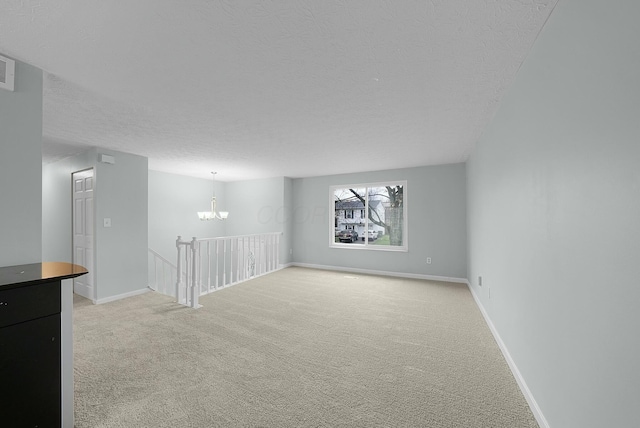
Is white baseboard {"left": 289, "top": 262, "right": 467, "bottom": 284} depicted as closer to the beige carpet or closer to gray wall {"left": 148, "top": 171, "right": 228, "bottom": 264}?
the beige carpet

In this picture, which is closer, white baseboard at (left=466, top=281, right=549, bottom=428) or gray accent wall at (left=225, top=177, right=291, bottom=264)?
white baseboard at (left=466, top=281, right=549, bottom=428)

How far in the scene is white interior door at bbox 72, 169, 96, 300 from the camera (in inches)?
156

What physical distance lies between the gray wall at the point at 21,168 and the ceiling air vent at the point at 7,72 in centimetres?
5

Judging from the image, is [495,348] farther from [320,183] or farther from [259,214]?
[259,214]

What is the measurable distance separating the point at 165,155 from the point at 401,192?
15.1 feet

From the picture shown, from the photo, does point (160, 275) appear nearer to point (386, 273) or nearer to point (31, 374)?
point (31, 374)

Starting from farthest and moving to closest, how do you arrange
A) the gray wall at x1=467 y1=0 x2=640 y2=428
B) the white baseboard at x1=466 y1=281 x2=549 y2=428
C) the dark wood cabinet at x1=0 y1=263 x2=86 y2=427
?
the white baseboard at x1=466 y1=281 x2=549 y2=428 < the dark wood cabinet at x1=0 y1=263 x2=86 y2=427 < the gray wall at x1=467 y1=0 x2=640 y2=428

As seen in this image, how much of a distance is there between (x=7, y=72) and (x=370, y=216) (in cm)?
550

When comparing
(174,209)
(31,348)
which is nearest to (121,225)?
(174,209)

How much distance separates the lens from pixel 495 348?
250 centimetres

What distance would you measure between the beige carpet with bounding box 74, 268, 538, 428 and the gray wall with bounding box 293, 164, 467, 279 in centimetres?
146

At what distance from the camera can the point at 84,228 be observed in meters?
4.09

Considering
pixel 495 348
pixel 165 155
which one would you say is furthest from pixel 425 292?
pixel 165 155

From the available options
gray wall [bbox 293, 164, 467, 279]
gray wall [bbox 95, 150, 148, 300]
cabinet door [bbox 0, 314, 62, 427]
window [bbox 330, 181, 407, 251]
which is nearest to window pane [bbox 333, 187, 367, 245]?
window [bbox 330, 181, 407, 251]
